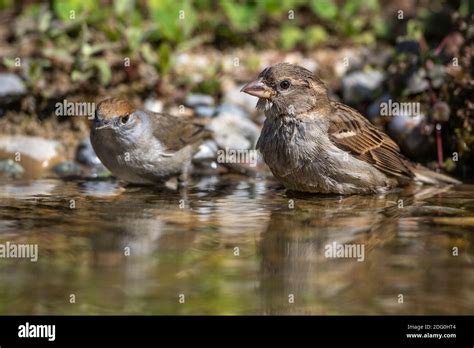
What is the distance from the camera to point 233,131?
355 inches

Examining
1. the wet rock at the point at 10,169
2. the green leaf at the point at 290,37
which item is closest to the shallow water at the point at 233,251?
the wet rock at the point at 10,169

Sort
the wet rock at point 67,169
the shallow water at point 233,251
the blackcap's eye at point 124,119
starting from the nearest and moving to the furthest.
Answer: the shallow water at point 233,251 → the blackcap's eye at point 124,119 → the wet rock at point 67,169

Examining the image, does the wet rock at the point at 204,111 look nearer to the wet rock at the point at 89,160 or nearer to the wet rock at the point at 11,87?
the wet rock at the point at 89,160

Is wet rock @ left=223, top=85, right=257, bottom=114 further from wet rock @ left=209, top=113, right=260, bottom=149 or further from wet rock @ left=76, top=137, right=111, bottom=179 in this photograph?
wet rock @ left=76, top=137, right=111, bottom=179

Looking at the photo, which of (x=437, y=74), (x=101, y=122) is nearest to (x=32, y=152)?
(x=101, y=122)

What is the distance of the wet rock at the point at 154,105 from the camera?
9.48 metres

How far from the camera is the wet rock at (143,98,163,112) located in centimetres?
948

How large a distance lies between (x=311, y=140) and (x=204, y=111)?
2.76 meters

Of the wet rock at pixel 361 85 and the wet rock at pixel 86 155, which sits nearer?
the wet rock at pixel 86 155

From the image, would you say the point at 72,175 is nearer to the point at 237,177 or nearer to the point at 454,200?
the point at 237,177

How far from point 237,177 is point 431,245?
3216mm

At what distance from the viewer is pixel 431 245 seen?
5336mm

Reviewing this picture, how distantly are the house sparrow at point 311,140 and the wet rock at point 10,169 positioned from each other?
2635mm
